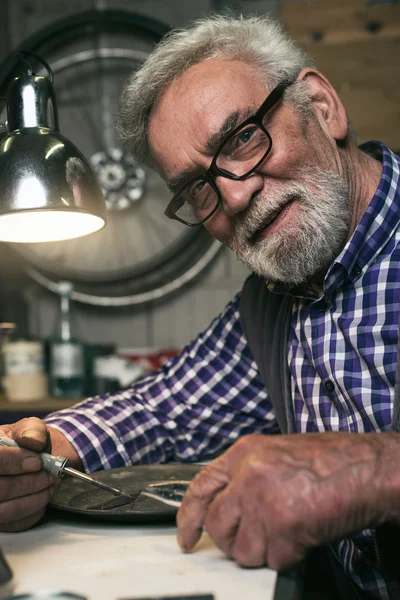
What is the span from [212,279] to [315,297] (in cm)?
151

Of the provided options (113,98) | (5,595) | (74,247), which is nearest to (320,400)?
(5,595)

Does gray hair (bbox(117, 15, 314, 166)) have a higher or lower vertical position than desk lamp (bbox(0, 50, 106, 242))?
higher

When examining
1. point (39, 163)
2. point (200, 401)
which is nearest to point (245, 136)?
point (39, 163)

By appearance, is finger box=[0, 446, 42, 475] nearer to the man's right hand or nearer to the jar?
the man's right hand

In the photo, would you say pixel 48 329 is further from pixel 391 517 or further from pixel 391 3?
pixel 391 517

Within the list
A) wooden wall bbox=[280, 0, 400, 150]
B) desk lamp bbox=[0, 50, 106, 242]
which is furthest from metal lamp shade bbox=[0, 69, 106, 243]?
wooden wall bbox=[280, 0, 400, 150]

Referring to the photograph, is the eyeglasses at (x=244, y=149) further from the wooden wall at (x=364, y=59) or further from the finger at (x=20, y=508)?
the wooden wall at (x=364, y=59)

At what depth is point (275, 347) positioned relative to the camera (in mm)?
1289

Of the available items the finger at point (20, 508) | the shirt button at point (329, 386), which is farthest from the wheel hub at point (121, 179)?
the finger at point (20, 508)

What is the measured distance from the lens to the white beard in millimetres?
1154

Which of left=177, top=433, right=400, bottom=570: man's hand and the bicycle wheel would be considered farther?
the bicycle wheel

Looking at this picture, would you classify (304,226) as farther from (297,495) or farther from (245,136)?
(297,495)

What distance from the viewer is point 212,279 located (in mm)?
2744

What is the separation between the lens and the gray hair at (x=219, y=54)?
1.23 metres
